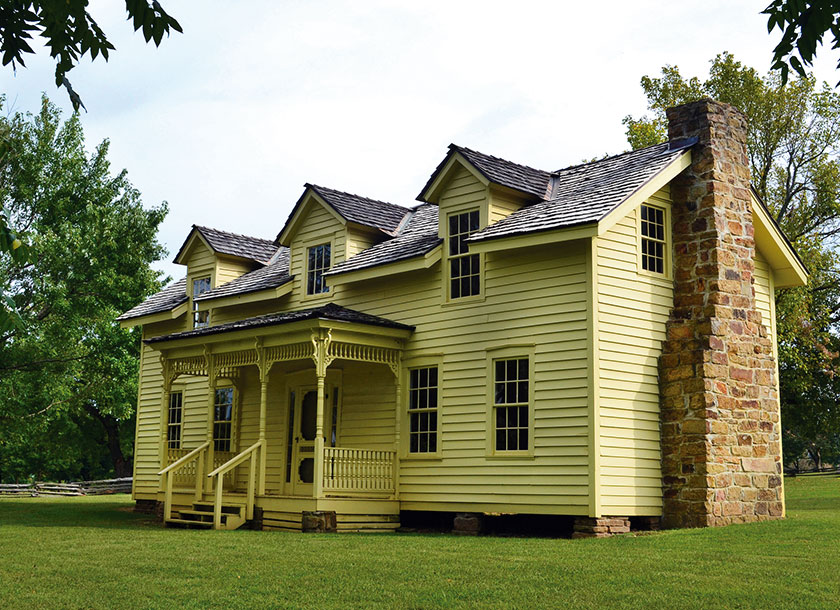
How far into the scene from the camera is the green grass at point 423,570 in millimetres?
9188

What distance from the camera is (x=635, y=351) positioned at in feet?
53.3

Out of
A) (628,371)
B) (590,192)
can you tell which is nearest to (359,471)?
(628,371)

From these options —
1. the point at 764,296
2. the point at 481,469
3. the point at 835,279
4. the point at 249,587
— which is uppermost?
the point at 835,279

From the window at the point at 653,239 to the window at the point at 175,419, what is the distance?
12884mm

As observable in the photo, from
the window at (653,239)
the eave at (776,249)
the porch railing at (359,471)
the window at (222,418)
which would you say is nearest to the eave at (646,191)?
the window at (653,239)

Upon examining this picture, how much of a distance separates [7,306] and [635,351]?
1314 cm

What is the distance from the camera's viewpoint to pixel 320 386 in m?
16.9

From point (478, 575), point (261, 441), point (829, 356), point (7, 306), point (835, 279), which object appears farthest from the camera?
point (835, 279)

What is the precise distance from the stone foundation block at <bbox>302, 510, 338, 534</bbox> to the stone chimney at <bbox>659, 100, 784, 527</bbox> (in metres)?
5.86

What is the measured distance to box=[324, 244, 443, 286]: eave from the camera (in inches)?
708

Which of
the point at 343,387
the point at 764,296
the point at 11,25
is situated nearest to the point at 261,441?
the point at 343,387

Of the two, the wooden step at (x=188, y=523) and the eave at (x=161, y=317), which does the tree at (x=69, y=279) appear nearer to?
the eave at (x=161, y=317)

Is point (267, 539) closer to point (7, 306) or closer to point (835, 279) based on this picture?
point (7, 306)

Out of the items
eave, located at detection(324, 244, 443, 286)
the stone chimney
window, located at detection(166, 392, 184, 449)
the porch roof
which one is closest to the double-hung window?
the stone chimney
